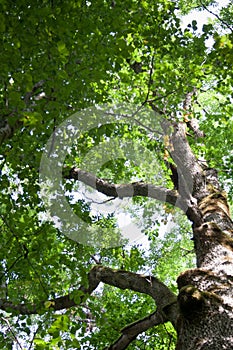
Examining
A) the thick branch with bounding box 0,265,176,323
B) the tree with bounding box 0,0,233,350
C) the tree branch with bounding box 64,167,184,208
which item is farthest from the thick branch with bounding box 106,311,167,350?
the tree branch with bounding box 64,167,184,208

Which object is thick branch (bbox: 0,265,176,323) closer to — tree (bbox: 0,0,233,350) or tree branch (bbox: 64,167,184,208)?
tree (bbox: 0,0,233,350)

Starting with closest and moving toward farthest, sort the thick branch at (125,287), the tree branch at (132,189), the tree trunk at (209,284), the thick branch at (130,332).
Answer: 1. the tree trunk at (209,284)
2. the thick branch at (125,287)
3. the thick branch at (130,332)
4. the tree branch at (132,189)

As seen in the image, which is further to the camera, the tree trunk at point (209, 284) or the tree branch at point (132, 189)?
the tree branch at point (132, 189)

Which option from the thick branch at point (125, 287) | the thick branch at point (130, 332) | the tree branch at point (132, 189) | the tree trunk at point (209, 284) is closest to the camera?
the tree trunk at point (209, 284)

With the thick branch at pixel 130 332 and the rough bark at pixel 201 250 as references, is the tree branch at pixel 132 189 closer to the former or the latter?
the rough bark at pixel 201 250

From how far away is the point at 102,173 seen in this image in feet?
39.1

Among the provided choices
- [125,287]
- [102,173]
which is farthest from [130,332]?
[102,173]

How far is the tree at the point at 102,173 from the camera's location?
4.08 meters

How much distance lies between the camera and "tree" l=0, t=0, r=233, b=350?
408 cm

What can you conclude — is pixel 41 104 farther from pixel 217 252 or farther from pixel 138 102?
pixel 138 102

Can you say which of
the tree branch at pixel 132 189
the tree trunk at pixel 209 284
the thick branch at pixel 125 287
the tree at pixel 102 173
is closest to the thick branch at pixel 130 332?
the tree at pixel 102 173

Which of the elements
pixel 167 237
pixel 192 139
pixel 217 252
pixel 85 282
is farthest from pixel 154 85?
pixel 167 237

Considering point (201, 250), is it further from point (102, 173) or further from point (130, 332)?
point (102, 173)

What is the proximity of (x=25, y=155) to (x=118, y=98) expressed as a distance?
553 cm
